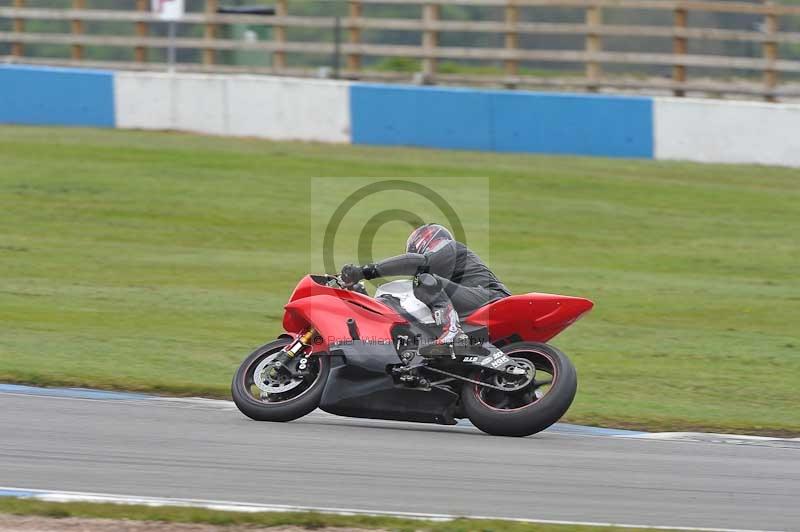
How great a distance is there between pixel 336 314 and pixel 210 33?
19416mm

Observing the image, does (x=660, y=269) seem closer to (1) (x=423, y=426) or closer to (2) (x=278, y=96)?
(1) (x=423, y=426)

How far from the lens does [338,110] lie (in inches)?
883

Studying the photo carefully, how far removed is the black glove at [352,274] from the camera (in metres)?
8.36

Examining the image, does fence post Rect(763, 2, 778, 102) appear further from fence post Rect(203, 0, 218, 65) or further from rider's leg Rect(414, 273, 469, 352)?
rider's leg Rect(414, 273, 469, 352)

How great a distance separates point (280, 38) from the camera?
2598 centimetres

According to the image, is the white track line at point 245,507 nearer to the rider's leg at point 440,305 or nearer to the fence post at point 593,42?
the rider's leg at point 440,305

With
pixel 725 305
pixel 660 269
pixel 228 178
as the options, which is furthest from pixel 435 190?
pixel 725 305

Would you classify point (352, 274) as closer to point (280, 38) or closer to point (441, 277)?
point (441, 277)

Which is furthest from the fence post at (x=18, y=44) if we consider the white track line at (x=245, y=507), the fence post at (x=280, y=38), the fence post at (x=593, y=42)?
the white track line at (x=245, y=507)

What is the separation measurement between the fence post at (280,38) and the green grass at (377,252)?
350cm

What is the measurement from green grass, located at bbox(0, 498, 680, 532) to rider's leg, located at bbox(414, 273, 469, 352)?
7.37ft

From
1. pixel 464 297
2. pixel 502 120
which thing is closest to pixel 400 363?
pixel 464 297

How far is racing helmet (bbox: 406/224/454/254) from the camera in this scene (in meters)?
8.41

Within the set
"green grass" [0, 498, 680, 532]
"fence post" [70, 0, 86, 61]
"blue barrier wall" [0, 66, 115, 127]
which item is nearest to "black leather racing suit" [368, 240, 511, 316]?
"green grass" [0, 498, 680, 532]
